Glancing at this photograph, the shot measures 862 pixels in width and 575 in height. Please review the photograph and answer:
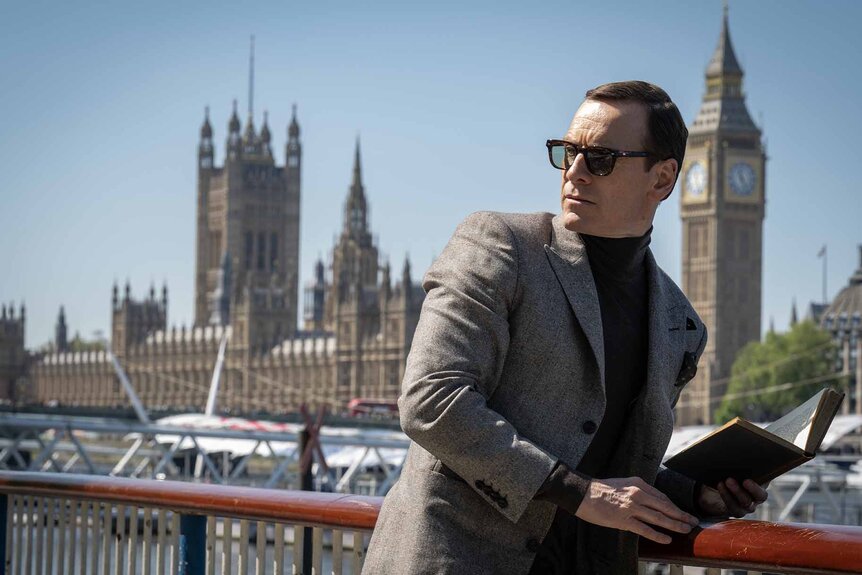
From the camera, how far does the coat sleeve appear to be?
2.47m

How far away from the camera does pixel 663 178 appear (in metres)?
2.69

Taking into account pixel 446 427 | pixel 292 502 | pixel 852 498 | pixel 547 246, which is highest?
pixel 547 246

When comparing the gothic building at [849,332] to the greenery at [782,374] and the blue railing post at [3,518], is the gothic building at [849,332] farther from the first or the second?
the blue railing post at [3,518]

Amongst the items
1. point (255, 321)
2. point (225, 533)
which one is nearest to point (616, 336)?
point (225, 533)

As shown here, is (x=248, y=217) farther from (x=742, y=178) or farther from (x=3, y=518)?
(x=3, y=518)

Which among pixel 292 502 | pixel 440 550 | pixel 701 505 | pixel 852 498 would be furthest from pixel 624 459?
pixel 852 498

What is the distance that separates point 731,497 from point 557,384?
0.34 metres

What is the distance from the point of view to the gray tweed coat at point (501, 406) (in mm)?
2480

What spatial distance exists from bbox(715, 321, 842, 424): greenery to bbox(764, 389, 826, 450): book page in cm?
7415

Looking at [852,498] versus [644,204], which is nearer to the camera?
[644,204]

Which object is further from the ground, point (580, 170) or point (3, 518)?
point (580, 170)

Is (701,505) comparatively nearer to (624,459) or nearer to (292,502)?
(624,459)

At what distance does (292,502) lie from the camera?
3.33 meters

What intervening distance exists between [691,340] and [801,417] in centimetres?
34
